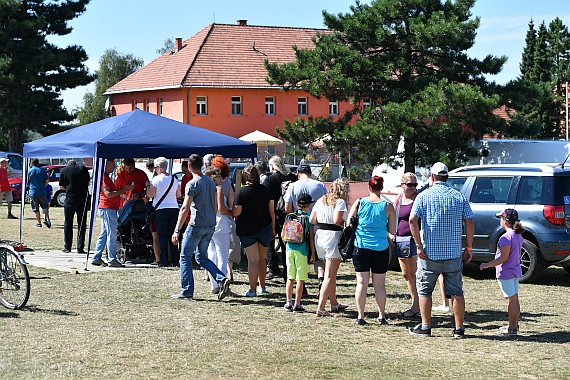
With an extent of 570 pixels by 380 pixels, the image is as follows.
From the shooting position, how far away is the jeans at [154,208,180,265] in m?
14.0

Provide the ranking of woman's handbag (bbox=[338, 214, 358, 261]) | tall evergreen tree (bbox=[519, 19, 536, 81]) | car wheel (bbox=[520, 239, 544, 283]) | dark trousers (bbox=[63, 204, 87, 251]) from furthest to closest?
1. tall evergreen tree (bbox=[519, 19, 536, 81])
2. dark trousers (bbox=[63, 204, 87, 251])
3. car wheel (bbox=[520, 239, 544, 283])
4. woman's handbag (bbox=[338, 214, 358, 261])

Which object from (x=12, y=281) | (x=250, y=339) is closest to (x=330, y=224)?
(x=250, y=339)

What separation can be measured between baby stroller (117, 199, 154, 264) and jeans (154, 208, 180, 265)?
16.9 inches

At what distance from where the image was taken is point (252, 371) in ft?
24.1

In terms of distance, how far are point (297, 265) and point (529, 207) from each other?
4319 millimetres

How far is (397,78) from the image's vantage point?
80.5 feet

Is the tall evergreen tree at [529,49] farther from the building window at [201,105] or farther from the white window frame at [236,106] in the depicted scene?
the building window at [201,105]

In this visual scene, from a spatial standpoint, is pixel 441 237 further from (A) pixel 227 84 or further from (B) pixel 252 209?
(A) pixel 227 84

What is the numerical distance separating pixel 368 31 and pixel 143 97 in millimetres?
35333

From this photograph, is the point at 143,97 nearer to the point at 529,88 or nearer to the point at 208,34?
the point at 208,34

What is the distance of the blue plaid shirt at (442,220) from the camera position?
28.6 ft

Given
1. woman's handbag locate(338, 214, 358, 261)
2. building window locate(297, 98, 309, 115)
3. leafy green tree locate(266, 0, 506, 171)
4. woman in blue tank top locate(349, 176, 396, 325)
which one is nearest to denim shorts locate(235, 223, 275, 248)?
woman's handbag locate(338, 214, 358, 261)

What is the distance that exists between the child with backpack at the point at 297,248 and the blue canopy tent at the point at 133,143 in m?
4.39

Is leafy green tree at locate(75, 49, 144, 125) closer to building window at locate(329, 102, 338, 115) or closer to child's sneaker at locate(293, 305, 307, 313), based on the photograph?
building window at locate(329, 102, 338, 115)
